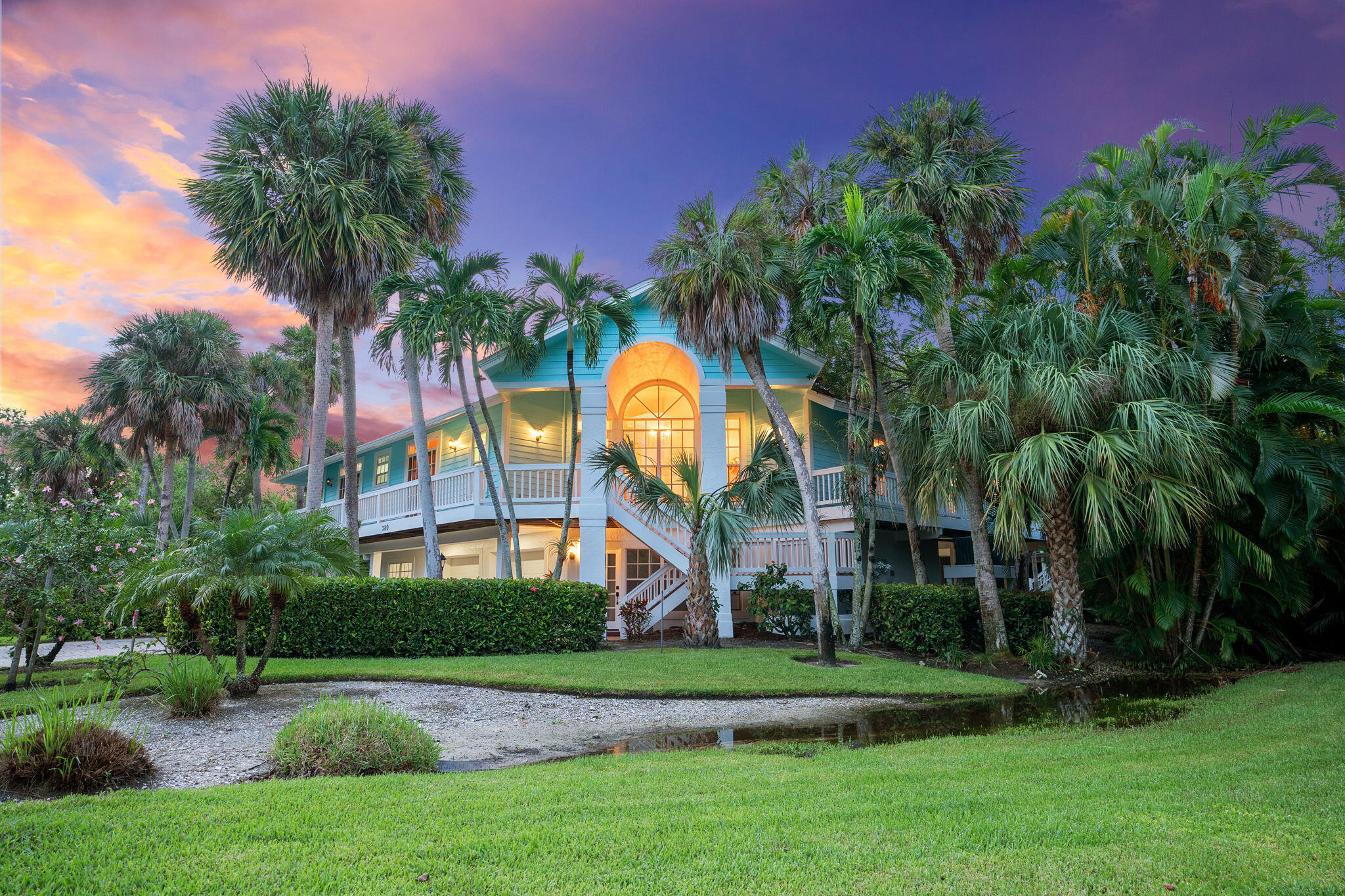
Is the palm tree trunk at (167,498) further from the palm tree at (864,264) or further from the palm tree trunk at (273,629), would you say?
the palm tree at (864,264)

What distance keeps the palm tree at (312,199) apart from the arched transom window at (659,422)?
7.47m

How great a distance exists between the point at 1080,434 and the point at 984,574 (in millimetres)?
3228

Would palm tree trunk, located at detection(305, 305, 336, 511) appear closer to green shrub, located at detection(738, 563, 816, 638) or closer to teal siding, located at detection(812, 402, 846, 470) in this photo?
green shrub, located at detection(738, 563, 816, 638)

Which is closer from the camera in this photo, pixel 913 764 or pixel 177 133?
pixel 913 764

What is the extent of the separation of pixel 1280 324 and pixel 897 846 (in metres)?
12.3

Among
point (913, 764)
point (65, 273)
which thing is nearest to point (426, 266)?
point (65, 273)

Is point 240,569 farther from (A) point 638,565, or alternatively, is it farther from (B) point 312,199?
(A) point 638,565

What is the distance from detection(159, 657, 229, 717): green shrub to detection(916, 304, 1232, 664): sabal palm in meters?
10.8

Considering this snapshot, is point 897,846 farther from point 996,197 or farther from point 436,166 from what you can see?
point 436,166

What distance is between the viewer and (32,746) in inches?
206

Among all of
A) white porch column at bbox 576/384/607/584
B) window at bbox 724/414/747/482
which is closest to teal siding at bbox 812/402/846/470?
window at bbox 724/414/747/482

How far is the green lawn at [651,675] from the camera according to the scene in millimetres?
10133

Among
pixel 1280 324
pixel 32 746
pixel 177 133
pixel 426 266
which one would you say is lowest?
pixel 32 746

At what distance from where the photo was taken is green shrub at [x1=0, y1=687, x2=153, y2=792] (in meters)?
5.15
